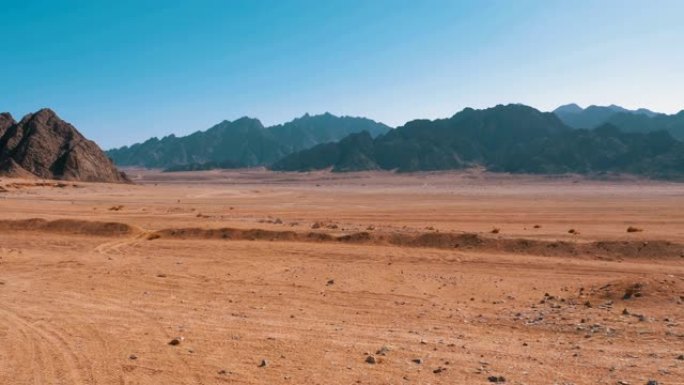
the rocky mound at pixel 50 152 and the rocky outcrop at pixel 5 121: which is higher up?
the rocky outcrop at pixel 5 121

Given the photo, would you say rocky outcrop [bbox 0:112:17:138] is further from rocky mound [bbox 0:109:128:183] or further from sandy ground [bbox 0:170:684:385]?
sandy ground [bbox 0:170:684:385]

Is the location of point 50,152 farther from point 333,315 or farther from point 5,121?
point 333,315

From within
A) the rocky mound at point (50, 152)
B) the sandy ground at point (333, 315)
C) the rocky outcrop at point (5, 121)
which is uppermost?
the rocky outcrop at point (5, 121)

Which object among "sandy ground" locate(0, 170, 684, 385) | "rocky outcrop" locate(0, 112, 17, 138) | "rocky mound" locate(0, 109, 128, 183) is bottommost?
"sandy ground" locate(0, 170, 684, 385)

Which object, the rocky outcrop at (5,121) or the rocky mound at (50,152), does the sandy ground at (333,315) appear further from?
the rocky outcrop at (5,121)

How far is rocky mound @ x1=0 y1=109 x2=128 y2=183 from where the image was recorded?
11994 centimetres

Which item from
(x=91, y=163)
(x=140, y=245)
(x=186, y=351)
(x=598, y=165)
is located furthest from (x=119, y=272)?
(x=598, y=165)

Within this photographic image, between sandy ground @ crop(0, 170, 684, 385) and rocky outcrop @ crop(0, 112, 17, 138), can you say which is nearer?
sandy ground @ crop(0, 170, 684, 385)

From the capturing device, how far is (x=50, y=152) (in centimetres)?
12588

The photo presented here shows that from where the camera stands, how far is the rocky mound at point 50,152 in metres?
120

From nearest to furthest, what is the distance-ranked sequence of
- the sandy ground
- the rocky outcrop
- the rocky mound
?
the sandy ground
the rocky mound
the rocky outcrop

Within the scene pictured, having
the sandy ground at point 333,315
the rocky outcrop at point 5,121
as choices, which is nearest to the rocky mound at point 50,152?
the rocky outcrop at point 5,121

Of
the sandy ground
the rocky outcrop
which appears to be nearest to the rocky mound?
the rocky outcrop

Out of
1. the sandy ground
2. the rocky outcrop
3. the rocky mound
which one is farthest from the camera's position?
the rocky outcrop
